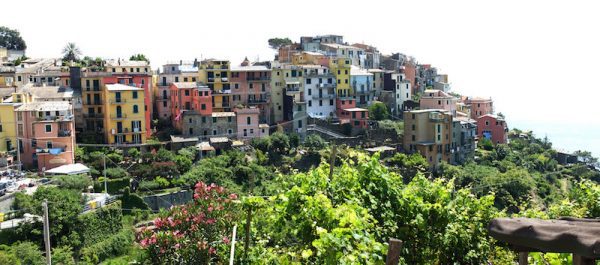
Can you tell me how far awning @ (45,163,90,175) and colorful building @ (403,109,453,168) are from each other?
21085mm

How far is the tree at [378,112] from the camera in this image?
151 ft

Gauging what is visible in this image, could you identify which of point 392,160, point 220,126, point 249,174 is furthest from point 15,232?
point 392,160

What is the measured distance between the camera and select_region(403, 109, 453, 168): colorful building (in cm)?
4250

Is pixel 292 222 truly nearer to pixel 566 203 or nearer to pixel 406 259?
pixel 406 259

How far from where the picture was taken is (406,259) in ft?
29.3

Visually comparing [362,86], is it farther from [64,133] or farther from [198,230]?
[198,230]

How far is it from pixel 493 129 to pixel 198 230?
41.7 m

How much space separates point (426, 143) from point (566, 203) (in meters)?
32.7

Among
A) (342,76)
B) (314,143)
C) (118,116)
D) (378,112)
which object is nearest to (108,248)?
(118,116)

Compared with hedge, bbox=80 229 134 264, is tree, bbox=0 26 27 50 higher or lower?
higher

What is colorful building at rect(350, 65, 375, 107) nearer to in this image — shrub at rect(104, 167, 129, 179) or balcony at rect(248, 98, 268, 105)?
balcony at rect(248, 98, 268, 105)

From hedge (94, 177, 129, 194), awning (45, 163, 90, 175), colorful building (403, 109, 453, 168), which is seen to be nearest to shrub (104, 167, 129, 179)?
hedge (94, 177, 129, 194)

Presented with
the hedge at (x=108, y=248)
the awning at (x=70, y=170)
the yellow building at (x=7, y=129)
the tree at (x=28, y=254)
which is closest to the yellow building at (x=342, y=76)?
the awning at (x=70, y=170)

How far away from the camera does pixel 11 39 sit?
55.0 meters
